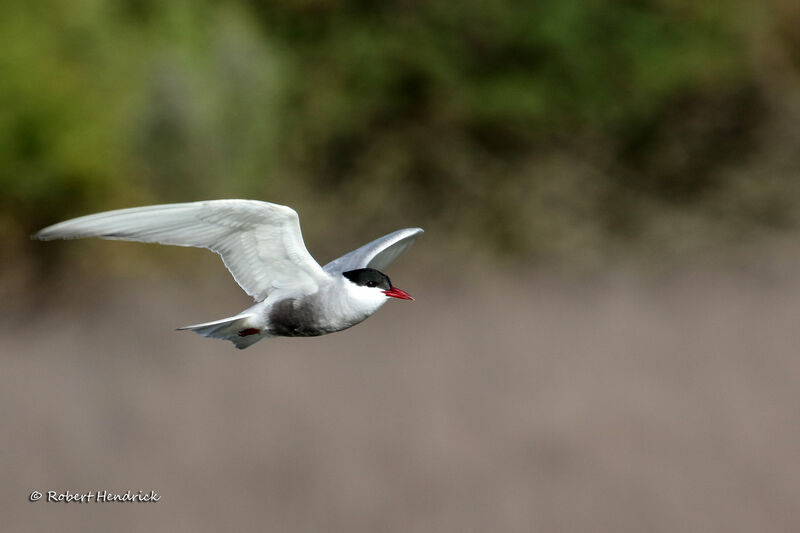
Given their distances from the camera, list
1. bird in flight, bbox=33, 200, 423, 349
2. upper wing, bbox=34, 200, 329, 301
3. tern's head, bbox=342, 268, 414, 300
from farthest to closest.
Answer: tern's head, bbox=342, 268, 414, 300
bird in flight, bbox=33, 200, 423, 349
upper wing, bbox=34, 200, 329, 301

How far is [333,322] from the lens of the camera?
109 inches

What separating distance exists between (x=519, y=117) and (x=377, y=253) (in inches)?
193

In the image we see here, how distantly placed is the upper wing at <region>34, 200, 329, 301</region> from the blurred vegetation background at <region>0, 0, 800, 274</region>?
13.4 ft

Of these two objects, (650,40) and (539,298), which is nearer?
(539,298)

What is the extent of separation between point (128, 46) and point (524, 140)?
2.87m

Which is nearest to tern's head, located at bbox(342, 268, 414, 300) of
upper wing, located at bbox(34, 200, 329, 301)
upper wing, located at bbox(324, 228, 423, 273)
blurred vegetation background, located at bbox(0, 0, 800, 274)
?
upper wing, located at bbox(34, 200, 329, 301)

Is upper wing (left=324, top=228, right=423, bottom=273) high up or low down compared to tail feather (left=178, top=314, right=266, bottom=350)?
up

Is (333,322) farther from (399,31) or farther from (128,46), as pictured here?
(399,31)

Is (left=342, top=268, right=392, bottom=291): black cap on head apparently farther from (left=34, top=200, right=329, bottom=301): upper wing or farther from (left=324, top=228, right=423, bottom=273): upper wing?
(left=324, top=228, right=423, bottom=273): upper wing

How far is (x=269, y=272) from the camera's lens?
2.91m

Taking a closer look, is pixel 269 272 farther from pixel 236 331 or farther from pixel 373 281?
pixel 373 281

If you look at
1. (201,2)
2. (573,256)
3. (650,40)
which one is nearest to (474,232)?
(573,256)

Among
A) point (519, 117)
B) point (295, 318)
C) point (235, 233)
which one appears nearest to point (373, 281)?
point (295, 318)

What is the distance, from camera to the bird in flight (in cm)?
264
